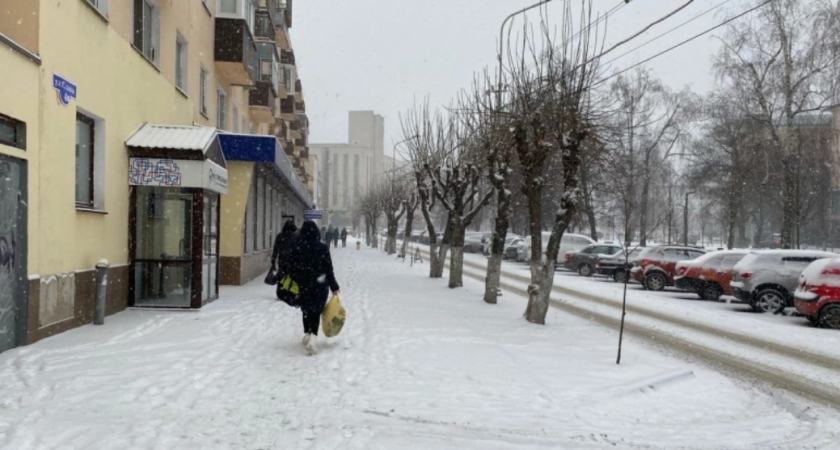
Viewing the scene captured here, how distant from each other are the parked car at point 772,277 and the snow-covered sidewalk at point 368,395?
291 inches

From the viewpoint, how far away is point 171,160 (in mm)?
11672

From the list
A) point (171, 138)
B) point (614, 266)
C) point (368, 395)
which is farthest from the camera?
point (614, 266)

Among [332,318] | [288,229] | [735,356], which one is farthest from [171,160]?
[735,356]

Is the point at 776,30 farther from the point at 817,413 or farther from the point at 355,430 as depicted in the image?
the point at 355,430

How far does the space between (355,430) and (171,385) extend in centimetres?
221

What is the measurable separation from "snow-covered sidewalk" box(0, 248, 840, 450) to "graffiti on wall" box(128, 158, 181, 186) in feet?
7.80

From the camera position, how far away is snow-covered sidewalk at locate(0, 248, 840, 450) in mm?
5402

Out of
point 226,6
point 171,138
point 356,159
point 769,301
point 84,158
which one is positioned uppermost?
point 356,159

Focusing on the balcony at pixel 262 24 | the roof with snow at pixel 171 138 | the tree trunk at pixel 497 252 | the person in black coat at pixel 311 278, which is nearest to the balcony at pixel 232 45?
the balcony at pixel 262 24

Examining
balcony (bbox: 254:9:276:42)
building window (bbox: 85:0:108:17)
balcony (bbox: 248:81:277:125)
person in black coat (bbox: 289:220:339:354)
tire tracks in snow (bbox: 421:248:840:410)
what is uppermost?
balcony (bbox: 254:9:276:42)

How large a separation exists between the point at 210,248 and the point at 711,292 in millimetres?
14401

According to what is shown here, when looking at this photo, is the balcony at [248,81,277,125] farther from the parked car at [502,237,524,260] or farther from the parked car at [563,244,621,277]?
the parked car at [502,237,524,260]

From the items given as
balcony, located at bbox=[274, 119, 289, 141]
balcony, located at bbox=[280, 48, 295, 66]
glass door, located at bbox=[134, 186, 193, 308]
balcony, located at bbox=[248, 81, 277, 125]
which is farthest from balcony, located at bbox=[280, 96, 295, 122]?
glass door, located at bbox=[134, 186, 193, 308]

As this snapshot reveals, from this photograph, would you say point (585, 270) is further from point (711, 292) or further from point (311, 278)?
point (311, 278)
